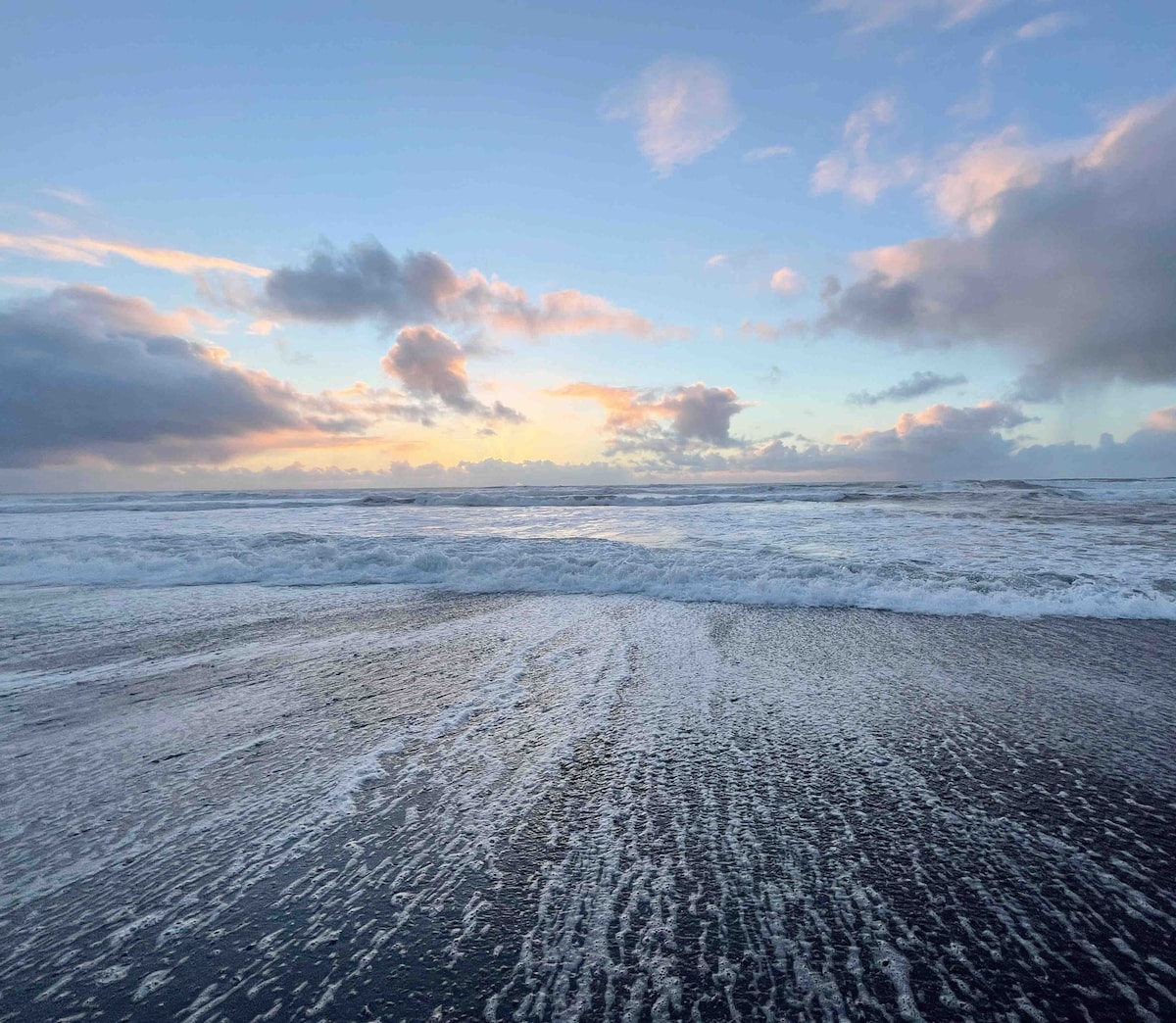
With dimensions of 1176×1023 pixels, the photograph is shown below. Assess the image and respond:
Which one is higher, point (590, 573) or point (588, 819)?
point (588, 819)

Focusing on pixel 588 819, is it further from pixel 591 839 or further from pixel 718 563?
pixel 718 563

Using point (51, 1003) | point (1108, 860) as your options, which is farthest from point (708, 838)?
point (51, 1003)

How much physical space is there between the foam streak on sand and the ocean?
0.01m

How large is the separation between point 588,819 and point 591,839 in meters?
0.13

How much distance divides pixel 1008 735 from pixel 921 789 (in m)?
0.96

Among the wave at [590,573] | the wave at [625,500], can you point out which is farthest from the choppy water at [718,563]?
the wave at [625,500]

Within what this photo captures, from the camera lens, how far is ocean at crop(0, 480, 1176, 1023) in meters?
1.55

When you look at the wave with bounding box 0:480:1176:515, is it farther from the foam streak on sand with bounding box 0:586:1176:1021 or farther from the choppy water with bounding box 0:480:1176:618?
the foam streak on sand with bounding box 0:586:1176:1021

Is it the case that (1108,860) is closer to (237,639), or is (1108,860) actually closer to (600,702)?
(600,702)

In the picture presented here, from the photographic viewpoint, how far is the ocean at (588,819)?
1.55 m

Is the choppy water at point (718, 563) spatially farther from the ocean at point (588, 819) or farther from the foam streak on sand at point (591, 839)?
the foam streak on sand at point (591, 839)

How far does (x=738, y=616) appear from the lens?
6184mm

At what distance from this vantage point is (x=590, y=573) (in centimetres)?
830

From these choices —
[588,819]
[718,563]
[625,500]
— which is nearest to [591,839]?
[588,819]
